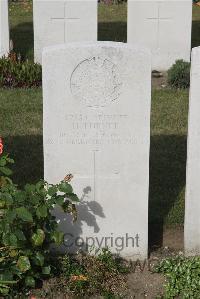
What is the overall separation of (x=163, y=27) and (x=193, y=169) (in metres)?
6.79

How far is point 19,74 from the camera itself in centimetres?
1055

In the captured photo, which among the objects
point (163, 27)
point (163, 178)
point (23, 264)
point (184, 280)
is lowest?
point (184, 280)

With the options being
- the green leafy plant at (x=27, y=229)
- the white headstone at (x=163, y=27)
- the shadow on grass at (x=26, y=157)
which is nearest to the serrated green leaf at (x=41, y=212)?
the green leafy plant at (x=27, y=229)

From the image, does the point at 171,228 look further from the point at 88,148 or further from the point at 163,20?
the point at 163,20

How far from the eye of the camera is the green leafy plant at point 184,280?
16.8 feet

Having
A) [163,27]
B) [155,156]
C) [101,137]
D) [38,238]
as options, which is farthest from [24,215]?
[163,27]

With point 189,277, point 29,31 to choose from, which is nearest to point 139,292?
point 189,277

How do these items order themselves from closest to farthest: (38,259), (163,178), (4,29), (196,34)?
(38,259), (163,178), (4,29), (196,34)

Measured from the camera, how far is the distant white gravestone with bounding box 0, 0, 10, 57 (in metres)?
11.1

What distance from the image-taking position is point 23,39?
14.2m

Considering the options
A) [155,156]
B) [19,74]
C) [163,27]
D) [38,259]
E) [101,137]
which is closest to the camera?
[38,259]

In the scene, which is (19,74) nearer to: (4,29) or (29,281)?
(4,29)

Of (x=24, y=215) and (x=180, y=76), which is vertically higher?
(x=180, y=76)

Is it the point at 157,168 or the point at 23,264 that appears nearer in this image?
the point at 23,264
